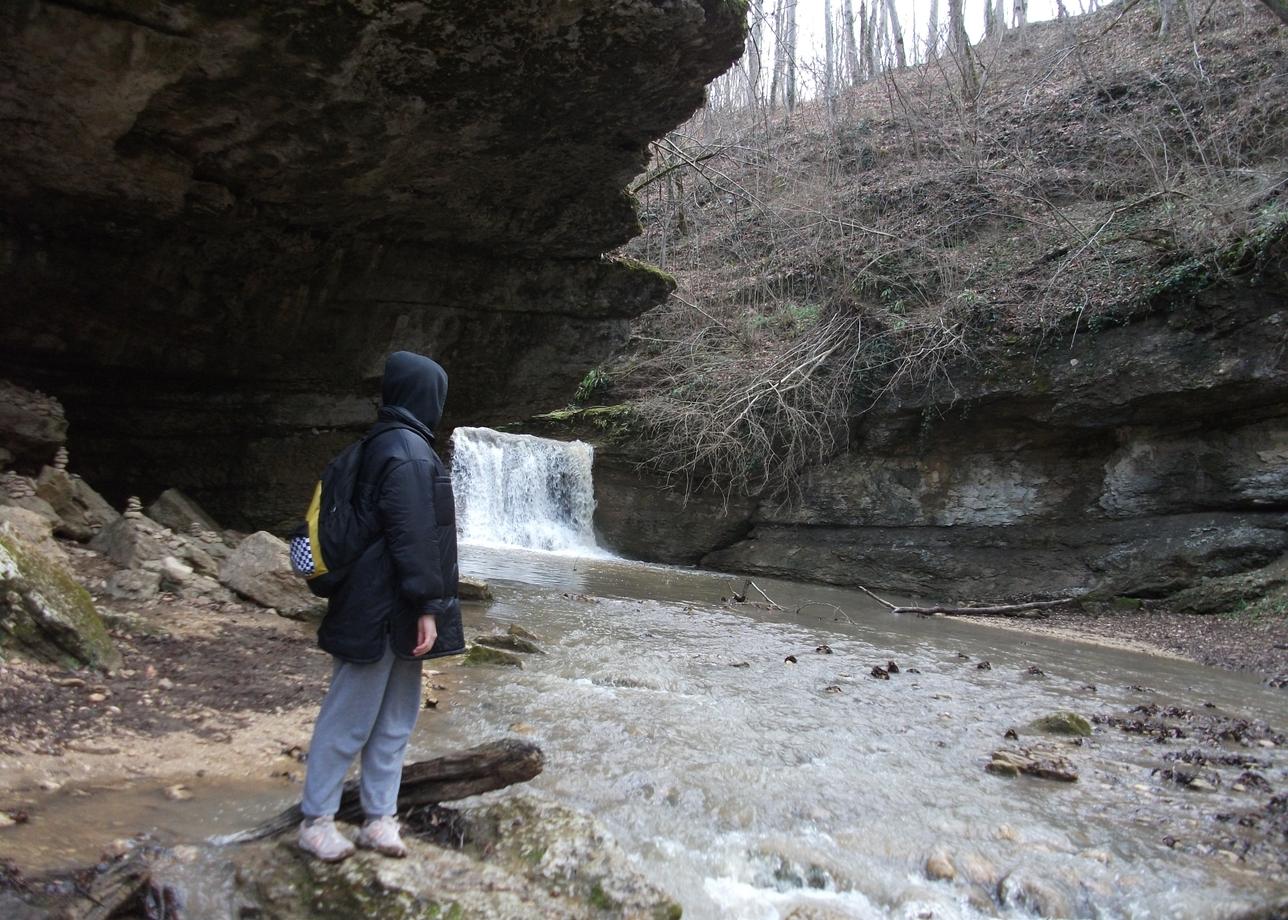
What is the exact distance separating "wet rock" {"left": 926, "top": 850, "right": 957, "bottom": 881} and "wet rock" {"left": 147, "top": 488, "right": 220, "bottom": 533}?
7397 millimetres

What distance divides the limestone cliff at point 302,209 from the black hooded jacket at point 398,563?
11.4 ft

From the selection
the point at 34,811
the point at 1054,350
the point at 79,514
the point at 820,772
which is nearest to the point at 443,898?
→ the point at 34,811

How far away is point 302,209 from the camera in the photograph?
7.26 meters

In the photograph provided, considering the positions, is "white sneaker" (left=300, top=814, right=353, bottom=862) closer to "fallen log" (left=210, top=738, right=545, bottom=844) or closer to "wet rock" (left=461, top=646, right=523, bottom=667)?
"fallen log" (left=210, top=738, right=545, bottom=844)

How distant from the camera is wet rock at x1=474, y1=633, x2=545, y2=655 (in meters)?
6.62

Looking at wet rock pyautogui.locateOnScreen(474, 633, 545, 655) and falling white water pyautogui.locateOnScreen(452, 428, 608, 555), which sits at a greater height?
falling white water pyautogui.locateOnScreen(452, 428, 608, 555)

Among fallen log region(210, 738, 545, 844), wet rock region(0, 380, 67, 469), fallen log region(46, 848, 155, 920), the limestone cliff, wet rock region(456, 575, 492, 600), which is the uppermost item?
the limestone cliff

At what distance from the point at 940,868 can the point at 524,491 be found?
14184 mm

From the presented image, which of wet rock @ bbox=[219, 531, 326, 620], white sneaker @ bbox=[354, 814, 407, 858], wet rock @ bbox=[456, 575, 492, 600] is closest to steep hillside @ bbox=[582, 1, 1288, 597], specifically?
wet rock @ bbox=[456, 575, 492, 600]

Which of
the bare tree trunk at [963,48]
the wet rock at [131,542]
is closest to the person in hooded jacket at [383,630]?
the wet rock at [131,542]

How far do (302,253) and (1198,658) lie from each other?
32.3 ft

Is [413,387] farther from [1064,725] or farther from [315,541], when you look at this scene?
[1064,725]

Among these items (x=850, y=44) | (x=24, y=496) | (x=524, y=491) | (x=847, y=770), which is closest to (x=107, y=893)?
(x=847, y=770)

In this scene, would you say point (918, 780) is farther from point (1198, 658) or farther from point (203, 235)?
point (203, 235)
